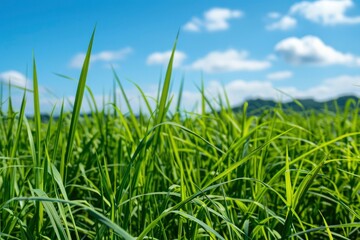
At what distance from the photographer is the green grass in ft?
2.86

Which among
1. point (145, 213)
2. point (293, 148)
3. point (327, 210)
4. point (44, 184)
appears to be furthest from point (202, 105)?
point (44, 184)

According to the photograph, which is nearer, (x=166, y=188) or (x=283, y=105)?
(x=166, y=188)

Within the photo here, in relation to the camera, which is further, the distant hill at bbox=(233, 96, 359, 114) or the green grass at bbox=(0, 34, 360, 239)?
the distant hill at bbox=(233, 96, 359, 114)

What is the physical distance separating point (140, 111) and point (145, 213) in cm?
73

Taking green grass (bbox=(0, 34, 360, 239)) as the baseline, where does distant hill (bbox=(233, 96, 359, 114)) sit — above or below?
above

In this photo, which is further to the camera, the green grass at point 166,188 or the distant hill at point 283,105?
the distant hill at point 283,105

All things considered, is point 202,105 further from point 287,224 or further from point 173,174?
point 287,224

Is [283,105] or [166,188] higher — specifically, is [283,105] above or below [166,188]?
above

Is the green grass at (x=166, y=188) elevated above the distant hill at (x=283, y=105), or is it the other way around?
the distant hill at (x=283, y=105)

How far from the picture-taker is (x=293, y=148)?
165 cm

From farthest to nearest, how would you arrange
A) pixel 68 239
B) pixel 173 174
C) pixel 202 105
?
pixel 202 105 → pixel 173 174 → pixel 68 239

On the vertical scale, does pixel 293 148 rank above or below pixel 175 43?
below

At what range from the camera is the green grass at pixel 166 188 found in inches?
34.3

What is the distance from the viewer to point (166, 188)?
1.32 meters
